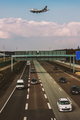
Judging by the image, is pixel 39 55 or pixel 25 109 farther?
pixel 39 55

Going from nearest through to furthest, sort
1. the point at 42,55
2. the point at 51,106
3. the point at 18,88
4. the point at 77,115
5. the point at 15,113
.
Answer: the point at 77,115, the point at 15,113, the point at 51,106, the point at 18,88, the point at 42,55

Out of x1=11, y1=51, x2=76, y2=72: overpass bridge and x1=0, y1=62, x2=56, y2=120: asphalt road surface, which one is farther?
x1=11, y1=51, x2=76, y2=72: overpass bridge

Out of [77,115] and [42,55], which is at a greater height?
[42,55]

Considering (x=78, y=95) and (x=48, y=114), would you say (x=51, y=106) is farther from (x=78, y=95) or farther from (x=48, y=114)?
(x=78, y=95)

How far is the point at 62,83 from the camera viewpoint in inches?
1807

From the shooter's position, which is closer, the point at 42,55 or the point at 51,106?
the point at 51,106

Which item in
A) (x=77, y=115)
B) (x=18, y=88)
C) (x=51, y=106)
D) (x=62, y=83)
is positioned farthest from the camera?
(x=62, y=83)

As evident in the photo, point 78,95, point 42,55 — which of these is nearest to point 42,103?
point 78,95

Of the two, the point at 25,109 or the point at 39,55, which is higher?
the point at 39,55

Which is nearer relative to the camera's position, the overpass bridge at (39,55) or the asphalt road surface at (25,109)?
the asphalt road surface at (25,109)

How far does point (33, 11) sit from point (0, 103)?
149 ft

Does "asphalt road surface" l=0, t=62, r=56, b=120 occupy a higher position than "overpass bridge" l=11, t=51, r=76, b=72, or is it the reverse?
"overpass bridge" l=11, t=51, r=76, b=72

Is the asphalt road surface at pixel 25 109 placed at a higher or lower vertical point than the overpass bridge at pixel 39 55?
lower

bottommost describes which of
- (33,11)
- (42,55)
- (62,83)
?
(62,83)
